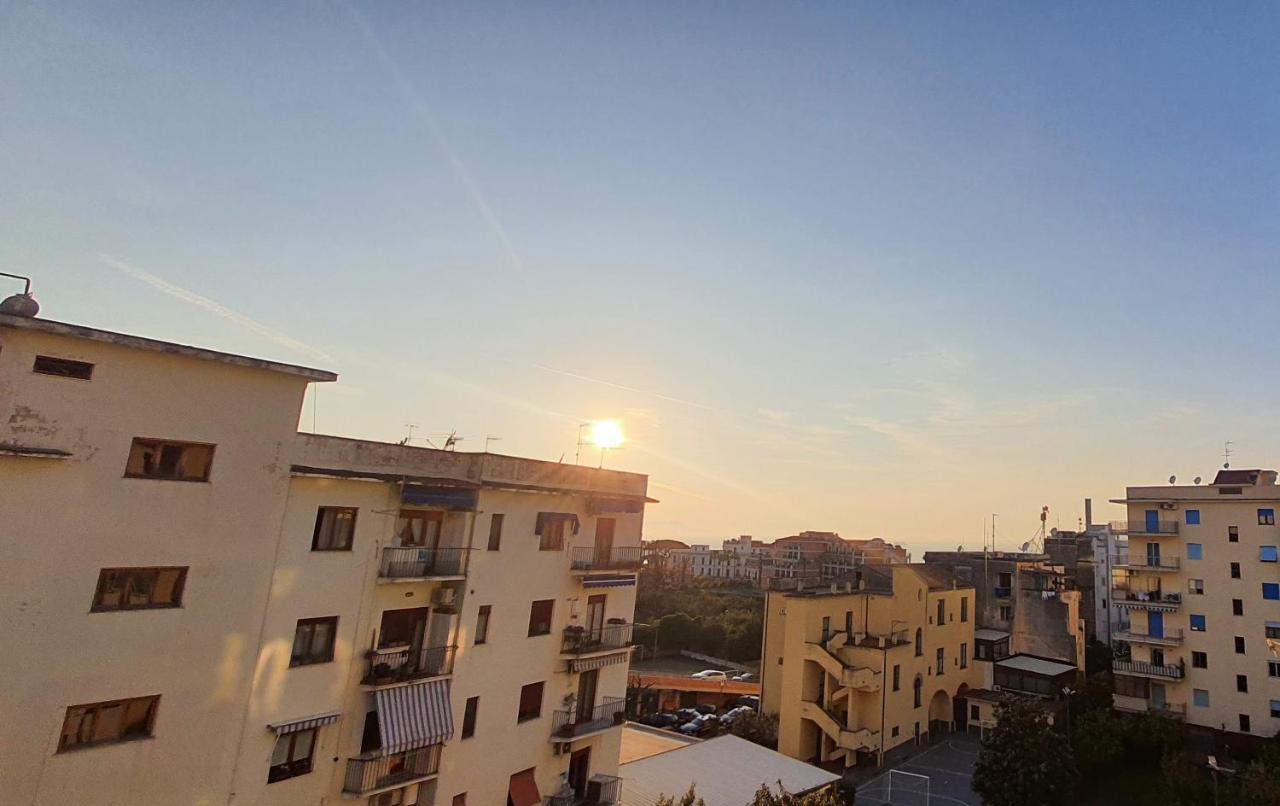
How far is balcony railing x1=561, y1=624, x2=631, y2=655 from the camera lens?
24.6m

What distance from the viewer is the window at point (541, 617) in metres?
23.7

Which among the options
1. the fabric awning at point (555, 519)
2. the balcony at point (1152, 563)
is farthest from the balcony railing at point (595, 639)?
the balcony at point (1152, 563)

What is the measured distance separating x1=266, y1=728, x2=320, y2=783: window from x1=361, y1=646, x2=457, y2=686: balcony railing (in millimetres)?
1869

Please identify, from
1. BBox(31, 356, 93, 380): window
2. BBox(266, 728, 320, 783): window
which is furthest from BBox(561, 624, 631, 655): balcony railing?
BBox(31, 356, 93, 380): window

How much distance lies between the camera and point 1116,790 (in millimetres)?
33219

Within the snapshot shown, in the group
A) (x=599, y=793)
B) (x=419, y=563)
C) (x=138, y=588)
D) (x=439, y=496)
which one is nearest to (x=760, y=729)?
(x=599, y=793)

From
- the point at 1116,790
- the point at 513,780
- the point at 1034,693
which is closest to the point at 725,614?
the point at 1034,693

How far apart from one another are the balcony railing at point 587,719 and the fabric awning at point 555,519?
6.49 metres

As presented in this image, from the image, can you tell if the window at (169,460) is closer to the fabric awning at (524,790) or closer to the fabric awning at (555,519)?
the fabric awning at (555,519)

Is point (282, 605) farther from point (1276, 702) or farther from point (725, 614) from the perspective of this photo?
point (725, 614)

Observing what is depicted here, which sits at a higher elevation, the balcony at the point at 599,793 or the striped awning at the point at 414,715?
the striped awning at the point at 414,715

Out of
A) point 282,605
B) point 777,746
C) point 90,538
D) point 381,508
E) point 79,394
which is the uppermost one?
point 79,394

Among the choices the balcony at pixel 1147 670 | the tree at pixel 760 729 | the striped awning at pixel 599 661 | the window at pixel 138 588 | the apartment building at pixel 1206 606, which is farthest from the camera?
the tree at pixel 760 729

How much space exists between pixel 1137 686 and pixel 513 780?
3744 cm
